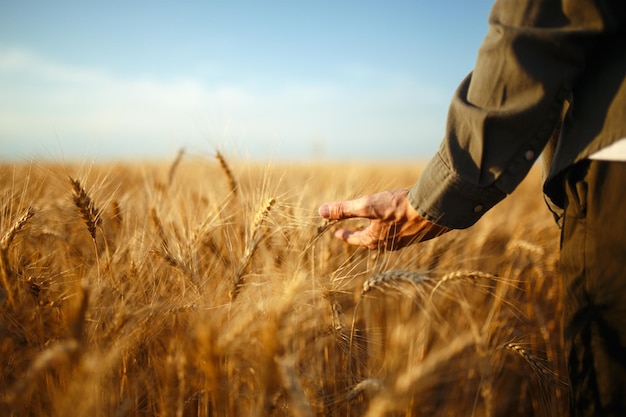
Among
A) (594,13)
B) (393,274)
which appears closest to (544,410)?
(393,274)

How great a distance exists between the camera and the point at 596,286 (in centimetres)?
65

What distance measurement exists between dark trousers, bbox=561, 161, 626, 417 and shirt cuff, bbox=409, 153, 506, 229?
0.49 ft

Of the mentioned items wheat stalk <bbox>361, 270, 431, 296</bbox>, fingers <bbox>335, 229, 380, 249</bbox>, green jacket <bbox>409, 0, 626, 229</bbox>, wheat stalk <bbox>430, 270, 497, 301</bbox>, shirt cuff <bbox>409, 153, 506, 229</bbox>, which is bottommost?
wheat stalk <bbox>430, 270, 497, 301</bbox>

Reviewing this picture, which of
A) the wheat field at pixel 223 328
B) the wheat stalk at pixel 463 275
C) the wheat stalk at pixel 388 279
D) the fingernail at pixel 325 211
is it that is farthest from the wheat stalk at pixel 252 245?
the wheat stalk at pixel 463 275

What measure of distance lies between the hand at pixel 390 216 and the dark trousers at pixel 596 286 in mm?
268

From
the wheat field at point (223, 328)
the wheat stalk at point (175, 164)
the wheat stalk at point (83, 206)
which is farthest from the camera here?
the wheat stalk at point (175, 164)

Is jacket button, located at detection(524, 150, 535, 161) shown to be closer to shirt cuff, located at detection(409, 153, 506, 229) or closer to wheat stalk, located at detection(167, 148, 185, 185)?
shirt cuff, located at detection(409, 153, 506, 229)

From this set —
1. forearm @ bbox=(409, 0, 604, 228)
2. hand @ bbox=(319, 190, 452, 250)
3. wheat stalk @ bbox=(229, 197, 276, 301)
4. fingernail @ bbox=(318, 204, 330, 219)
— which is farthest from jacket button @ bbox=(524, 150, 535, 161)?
wheat stalk @ bbox=(229, 197, 276, 301)

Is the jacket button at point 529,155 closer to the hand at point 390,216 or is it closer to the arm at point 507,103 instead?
the arm at point 507,103

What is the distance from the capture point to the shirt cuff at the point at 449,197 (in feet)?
2.61

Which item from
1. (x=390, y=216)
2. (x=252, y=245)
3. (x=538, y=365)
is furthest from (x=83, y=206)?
(x=538, y=365)

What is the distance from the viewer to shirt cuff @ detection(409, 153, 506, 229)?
80cm

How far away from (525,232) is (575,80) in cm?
160

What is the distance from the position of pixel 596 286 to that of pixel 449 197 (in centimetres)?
29
